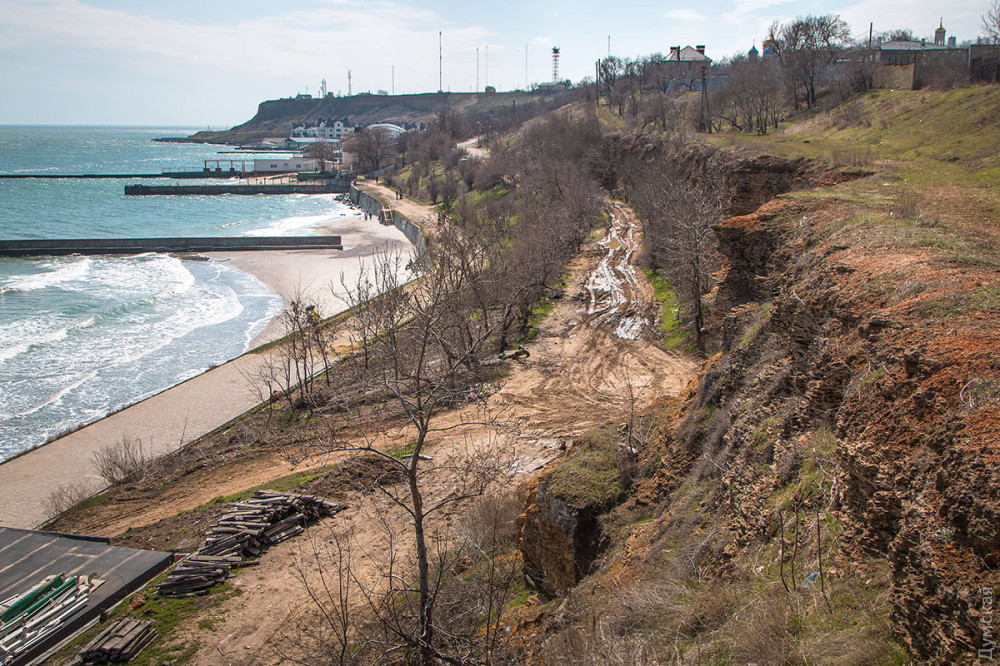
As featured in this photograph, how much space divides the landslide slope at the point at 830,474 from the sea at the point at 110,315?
79.5 feet

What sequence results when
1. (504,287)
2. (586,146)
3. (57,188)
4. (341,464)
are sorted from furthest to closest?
(57,188) < (586,146) < (504,287) < (341,464)

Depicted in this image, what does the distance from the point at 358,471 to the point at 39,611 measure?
7110mm

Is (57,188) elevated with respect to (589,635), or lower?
elevated

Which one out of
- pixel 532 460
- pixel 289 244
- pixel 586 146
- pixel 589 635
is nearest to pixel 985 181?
pixel 532 460

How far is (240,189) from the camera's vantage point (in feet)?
358

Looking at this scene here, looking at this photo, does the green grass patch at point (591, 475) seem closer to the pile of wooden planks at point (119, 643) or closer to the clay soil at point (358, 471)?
the clay soil at point (358, 471)

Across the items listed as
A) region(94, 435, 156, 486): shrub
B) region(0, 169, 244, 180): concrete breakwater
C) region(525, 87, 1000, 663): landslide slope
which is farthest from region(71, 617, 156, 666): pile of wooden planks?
region(0, 169, 244, 180): concrete breakwater

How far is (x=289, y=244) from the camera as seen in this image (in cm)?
6244

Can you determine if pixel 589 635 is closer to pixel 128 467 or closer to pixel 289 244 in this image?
pixel 128 467

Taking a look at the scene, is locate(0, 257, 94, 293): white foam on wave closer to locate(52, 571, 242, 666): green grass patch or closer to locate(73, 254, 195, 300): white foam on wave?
locate(73, 254, 195, 300): white foam on wave

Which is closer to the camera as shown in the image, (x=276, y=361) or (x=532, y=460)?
(x=532, y=460)

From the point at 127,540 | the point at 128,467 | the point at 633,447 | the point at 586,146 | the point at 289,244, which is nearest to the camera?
the point at 633,447

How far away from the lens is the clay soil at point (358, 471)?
39.2ft

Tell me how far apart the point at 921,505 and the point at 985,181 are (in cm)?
1451
